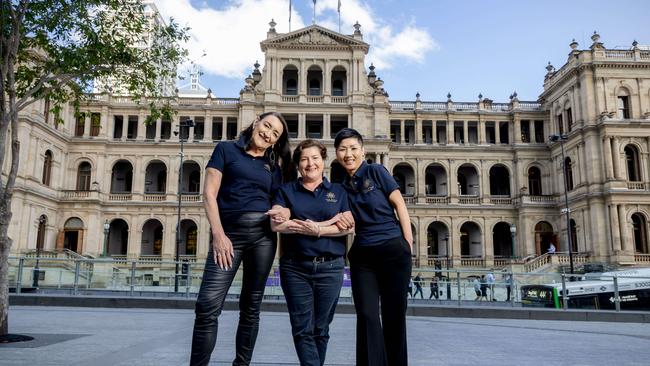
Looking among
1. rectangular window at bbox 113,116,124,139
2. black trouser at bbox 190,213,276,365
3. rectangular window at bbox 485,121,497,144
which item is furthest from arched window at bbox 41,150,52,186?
black trouser at bbox 190,213,276,365

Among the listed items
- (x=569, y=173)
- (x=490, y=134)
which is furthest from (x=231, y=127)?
(x=569, y=173)

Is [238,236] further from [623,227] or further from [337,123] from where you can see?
[337,123]

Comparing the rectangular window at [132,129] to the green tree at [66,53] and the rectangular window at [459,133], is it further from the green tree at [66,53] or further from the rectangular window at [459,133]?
the green tree at [66,53]

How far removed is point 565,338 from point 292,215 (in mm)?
6827

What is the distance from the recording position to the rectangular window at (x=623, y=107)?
36.2m

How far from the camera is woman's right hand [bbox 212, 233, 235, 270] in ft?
12.1

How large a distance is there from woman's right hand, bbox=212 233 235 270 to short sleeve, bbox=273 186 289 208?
500 mm

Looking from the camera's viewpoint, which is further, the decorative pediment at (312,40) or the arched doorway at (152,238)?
the arched doorway at (152,238)

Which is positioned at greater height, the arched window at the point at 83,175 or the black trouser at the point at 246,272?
the arched window at the point at 83,175

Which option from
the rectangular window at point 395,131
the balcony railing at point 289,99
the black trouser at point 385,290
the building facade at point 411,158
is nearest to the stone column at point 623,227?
the building facade at point 411,158

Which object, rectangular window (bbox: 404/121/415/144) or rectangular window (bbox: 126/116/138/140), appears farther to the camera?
rectangular window (bbox: 404/121/415/144)

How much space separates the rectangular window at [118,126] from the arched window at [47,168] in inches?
233

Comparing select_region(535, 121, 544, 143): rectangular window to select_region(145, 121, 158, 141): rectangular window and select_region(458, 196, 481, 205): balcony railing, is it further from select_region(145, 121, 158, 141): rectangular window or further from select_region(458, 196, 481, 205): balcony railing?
select_region(145, 121, 158, 141): rectangular window

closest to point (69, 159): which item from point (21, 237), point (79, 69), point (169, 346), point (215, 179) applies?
point (21, 237)
